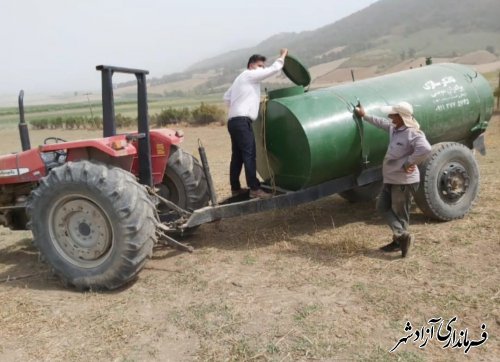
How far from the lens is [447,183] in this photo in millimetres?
6070

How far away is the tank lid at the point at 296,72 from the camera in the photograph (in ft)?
20.3

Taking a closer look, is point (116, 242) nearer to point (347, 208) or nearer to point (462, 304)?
point (462, 304)

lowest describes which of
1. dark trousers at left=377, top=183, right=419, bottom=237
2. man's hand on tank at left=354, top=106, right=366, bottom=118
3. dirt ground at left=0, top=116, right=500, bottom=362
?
dirt ground at left=0, top=116, right=500, bottom=362

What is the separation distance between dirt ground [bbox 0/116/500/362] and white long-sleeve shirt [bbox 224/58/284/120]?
4.92 ft

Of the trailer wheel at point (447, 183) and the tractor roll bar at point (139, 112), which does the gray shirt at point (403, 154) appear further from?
the tractor roll bar at point (139, 112)

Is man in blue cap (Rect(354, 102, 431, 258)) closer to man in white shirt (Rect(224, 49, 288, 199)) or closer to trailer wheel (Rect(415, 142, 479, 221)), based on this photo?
trailer wheel (Rect(415, 142, 479, 221))

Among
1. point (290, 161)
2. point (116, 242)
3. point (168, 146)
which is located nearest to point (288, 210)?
point (290, 161)

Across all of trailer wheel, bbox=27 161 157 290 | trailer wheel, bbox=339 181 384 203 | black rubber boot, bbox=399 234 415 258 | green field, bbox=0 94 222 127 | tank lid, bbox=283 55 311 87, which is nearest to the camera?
trailer wheel, bbox=27 161 157 290

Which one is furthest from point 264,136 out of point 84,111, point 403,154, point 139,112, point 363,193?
point 84,111

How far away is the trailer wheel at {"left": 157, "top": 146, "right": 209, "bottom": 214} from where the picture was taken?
600 cm

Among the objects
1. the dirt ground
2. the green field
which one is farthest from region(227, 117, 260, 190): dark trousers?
the green field

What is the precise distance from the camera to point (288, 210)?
7.31 metres

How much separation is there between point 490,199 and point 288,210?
2.68 metres

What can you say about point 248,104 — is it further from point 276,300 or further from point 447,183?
point 447,183
